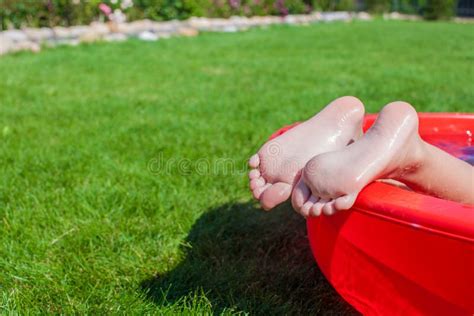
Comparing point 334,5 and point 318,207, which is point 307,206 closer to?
point 318,207

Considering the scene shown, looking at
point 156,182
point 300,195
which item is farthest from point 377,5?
point 300,195

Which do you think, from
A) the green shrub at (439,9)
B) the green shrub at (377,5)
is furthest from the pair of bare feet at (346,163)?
the green shrub at (439,9)

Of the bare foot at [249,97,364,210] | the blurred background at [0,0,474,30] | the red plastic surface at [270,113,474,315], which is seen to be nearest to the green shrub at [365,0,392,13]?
the blurred background at [0,0,474,30]

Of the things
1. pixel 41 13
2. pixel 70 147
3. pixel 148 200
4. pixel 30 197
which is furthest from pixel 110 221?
pixel 41 13

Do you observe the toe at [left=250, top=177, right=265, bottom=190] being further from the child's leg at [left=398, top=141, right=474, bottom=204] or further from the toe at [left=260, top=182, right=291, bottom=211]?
the child's leg at [left=398, top=141, right=474, bottom=204]

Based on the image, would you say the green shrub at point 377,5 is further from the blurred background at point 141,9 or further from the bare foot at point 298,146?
the bare foot at point 298,146

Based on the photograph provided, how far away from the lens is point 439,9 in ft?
58.3

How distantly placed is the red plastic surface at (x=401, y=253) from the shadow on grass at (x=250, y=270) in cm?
24

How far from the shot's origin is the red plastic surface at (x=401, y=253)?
3.46ft

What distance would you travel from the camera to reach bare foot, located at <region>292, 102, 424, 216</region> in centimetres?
118

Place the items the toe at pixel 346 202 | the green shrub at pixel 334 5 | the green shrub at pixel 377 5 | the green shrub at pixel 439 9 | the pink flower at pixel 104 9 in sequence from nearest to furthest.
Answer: the toe at pixel 346 202
the pink flower at pixel 104 9
the green shrub at pixel 334 5
the green shrub at pixel 439 9
the green shrub at pixel 377 5

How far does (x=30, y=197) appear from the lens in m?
2.17

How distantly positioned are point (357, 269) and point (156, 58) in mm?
4975

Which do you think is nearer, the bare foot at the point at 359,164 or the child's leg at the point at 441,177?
the bare foot at the point at 359,164
